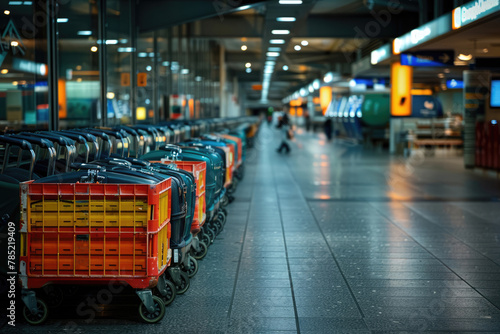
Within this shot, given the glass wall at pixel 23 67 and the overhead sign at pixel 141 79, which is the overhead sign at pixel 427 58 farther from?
the glass wall at pixel 23 67

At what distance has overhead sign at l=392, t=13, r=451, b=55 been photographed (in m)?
14.8

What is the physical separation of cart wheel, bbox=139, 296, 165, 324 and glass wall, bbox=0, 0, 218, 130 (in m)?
4.31

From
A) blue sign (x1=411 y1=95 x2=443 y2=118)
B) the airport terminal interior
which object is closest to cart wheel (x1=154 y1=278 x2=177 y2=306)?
the airport terminal interior

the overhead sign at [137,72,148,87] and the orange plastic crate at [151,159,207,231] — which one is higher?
the overhead sign at [137,72,148,87]

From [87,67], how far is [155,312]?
7.79 meters

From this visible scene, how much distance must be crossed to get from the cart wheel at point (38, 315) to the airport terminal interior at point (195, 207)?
0.03 feet

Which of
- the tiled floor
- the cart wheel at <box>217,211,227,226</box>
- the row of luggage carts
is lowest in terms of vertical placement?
the tiled floor

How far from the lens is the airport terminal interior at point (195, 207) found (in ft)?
16.2

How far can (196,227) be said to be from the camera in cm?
675

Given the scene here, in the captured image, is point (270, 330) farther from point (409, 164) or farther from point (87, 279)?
point (409, 164)

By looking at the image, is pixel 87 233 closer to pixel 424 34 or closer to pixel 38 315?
pixel 38 315

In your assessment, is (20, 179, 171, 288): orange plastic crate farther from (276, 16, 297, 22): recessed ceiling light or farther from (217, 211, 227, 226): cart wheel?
(276, 16, 297, 22): recessed ceiling light

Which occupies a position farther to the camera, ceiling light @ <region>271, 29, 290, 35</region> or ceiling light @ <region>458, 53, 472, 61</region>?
ceiling light @ <region>458, 53, 472, 61</region>

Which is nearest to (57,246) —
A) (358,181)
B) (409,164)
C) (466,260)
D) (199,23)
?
(466,260)
